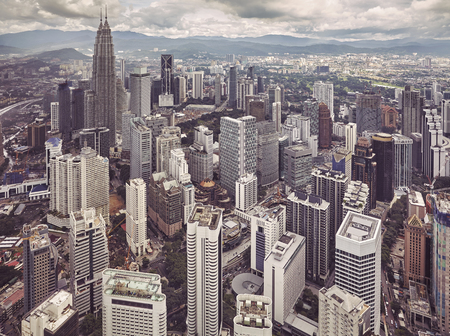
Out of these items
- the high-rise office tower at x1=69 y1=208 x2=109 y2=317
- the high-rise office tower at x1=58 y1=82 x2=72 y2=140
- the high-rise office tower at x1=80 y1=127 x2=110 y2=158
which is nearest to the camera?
the high-rise office tower at x1=69 y1=208 x2=109 y2=317

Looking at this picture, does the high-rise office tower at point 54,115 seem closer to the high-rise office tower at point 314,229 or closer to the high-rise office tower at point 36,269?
the high-rise office tower at point 36,269

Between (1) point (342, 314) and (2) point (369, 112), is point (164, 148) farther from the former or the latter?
(2) point (369, 112)

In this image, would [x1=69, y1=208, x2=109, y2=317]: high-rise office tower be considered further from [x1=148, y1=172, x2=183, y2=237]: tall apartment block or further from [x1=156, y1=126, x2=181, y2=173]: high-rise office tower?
[x1=156, y1=126, x2=181, y2=173]: high-rise office tower

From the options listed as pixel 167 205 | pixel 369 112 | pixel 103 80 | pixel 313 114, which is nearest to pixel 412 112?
pixel 369 112

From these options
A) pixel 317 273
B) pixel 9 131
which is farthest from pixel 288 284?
pixel 9 131

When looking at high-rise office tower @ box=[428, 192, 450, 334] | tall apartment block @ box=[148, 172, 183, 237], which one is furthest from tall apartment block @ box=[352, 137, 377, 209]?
tall apartment block @ box=[148, 172, 183, 237]

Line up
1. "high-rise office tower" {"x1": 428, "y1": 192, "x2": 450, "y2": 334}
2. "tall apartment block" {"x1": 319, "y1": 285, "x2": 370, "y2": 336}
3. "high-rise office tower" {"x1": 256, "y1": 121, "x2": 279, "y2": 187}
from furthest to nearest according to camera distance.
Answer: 1. "high-rise office tower" {"x1": 256, "y1": 121, "x2": 279, "y2": 187}
2. "high-rise office tower" {"x1": 428, "y1": 192, "x2": 450, "y2": 334}
3. "tall apartment block" {"x1": 319, "y1": 285, "x2": 370, "y2": 336}

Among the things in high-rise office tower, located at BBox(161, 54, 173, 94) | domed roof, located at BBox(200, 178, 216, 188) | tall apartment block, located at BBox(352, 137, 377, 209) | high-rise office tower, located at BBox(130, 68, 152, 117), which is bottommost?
domed roof, located at BBox(200, 178, 216, 188)
